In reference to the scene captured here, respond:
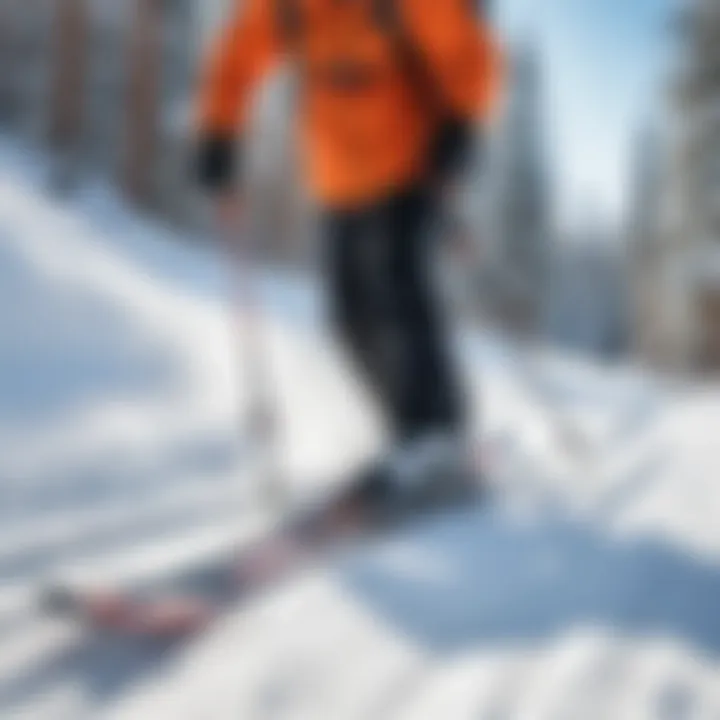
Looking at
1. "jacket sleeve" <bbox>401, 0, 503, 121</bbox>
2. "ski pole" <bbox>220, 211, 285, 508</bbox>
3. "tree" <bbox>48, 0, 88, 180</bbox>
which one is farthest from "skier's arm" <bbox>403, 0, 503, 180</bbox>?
"tree" <bbox>48, 0, 88, 180</bbox>

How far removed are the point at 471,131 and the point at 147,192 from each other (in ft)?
1.25

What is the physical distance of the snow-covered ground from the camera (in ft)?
1.90

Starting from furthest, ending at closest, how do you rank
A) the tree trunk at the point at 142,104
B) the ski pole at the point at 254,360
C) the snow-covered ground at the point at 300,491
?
the tree trunk at the point at 142,104 → the ski pole at the point at 254,360 → the snow-covered ground at the point at 300,491

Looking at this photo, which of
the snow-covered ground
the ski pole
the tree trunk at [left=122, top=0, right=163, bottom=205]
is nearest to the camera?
the snow-covered ground

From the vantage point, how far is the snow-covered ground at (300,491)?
1.90ft

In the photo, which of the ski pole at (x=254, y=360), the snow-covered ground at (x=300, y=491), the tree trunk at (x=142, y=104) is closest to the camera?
the snow-covered ground at (x=300, y=491)

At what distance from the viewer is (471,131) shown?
2.91 feet

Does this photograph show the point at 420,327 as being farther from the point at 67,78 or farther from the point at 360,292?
the point at 67,78

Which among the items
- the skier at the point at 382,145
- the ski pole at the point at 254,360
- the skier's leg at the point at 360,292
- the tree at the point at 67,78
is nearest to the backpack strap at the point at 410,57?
the skier at the point at 382,145

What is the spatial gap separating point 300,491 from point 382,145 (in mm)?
298

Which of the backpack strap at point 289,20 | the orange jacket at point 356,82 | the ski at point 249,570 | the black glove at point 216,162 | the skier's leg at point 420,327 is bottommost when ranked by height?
the ski at point 249,570

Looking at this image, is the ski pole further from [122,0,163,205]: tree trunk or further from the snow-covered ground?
[122,0,163,205]: tree trunk

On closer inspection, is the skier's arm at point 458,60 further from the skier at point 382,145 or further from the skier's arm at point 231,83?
the skier's arm at point 231,83

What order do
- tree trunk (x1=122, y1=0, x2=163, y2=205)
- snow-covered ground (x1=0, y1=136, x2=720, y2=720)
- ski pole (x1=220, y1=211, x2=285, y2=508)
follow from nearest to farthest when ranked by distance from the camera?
snow-covered ground (x1=0, y1=136, x2=720, y2=720) → ski pole (x1=220, y1=211, x2=285, y2=508) → tree trunk (x1=122, y1=0, x2=163, y2=205)
